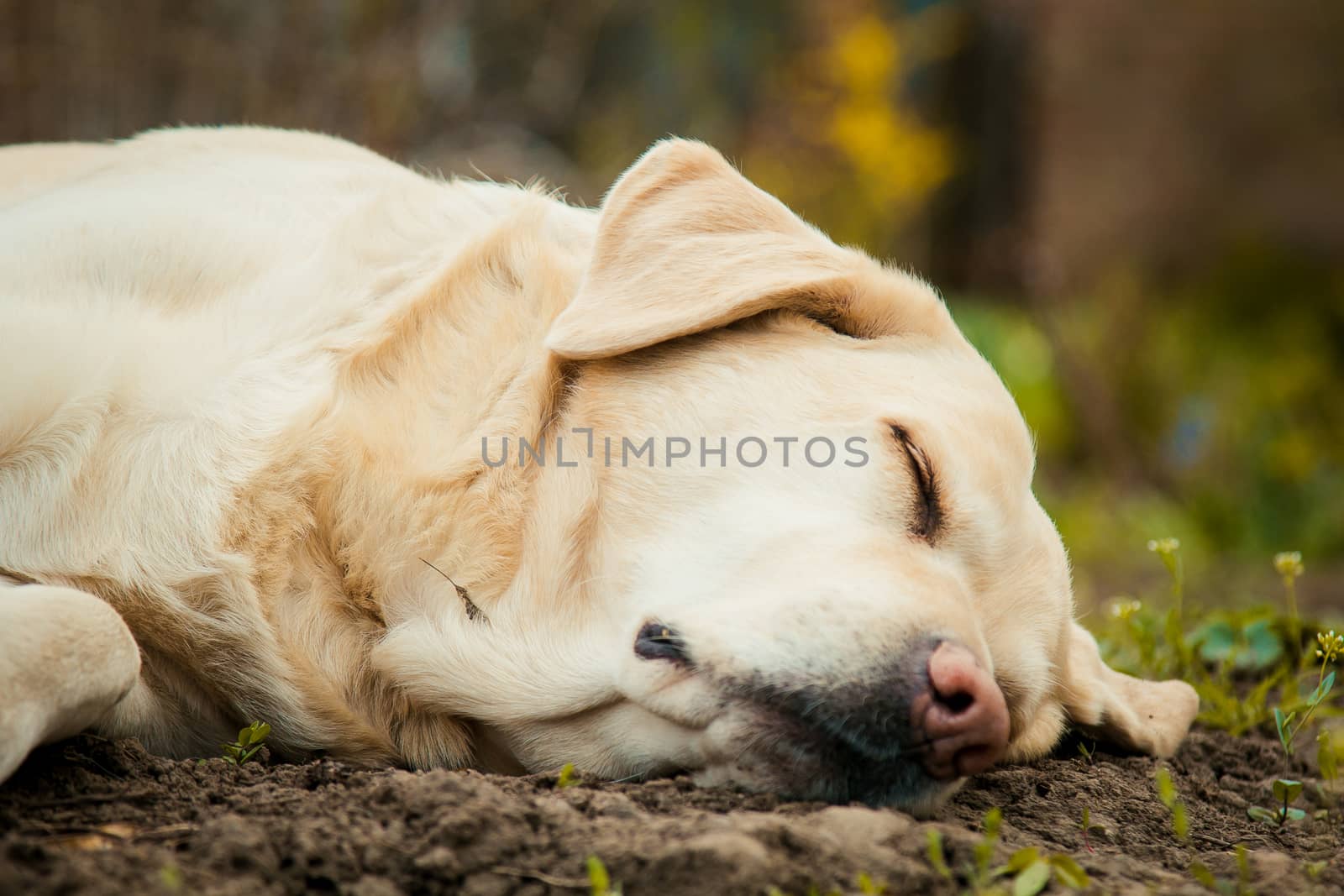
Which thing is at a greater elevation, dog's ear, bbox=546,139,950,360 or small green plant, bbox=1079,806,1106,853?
dog's ear, bbox=546,139,950,360

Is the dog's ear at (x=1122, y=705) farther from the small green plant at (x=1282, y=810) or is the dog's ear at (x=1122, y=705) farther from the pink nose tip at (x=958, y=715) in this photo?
the pink nose tip at (x=958, y=715)

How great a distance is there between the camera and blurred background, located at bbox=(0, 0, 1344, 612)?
22.7 ft

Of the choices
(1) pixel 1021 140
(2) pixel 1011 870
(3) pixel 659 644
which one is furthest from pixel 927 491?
(1) pixel 1021 140

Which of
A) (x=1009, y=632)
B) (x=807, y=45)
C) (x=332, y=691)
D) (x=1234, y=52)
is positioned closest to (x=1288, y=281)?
(x=1234, y=52)

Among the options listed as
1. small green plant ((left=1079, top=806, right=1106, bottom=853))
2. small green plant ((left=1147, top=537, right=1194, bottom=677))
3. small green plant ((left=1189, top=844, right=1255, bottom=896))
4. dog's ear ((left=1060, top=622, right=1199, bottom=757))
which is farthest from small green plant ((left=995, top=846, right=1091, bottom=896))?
small green plant ((left=1147, top=537, right=1194, bottom=677))

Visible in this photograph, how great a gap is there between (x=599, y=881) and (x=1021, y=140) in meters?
11.3

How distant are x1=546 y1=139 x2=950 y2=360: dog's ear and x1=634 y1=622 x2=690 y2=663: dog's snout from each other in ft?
2.07

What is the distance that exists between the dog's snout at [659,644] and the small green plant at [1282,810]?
137 cm

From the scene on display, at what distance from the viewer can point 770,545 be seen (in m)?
2.44

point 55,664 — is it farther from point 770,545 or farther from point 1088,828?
point 1088,828

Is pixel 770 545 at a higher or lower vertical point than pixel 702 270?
lower

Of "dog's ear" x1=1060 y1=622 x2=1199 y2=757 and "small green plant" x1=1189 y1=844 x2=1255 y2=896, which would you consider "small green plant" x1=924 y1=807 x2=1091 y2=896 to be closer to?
"small green plant" x1=1189 y1=844 x2=1255 y2=896

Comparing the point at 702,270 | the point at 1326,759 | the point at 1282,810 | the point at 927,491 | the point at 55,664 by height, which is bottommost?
the point at 1282,810

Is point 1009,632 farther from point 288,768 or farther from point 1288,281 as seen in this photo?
point 1288,281
